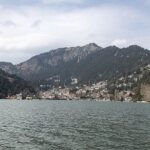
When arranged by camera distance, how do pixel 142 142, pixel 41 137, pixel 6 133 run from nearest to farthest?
1. pixel 142 142
2. pixel 41 137
3. pixel 6 133

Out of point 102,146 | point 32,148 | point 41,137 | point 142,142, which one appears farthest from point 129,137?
point 32,148

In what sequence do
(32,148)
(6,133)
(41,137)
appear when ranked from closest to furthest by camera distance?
(32,148)
(41,137)
(6,133)

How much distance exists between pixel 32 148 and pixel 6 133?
57.6ft

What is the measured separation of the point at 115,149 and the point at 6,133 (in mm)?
23995

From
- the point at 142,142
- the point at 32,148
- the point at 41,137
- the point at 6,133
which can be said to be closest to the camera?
the point at 32,148

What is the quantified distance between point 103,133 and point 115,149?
1767 cm

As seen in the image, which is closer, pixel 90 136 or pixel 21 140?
pixel 21 140

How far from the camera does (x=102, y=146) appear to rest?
181ft

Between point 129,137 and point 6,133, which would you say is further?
point 6,133

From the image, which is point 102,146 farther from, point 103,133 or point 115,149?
point 103,133

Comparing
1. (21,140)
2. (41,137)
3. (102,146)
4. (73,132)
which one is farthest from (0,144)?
(73,132)

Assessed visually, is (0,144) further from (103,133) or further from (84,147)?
(103,133)

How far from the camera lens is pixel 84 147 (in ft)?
178

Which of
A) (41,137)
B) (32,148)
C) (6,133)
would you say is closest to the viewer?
(32,148)
